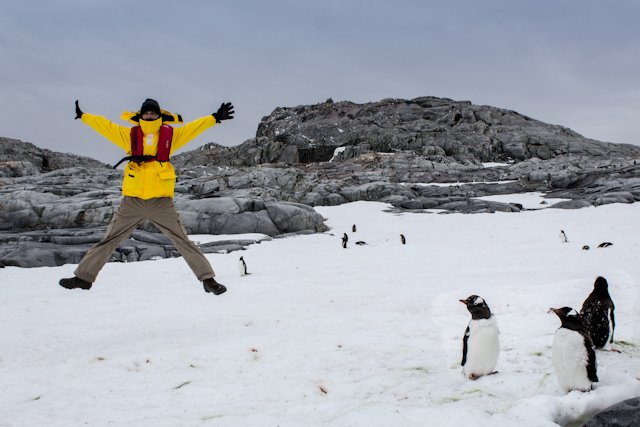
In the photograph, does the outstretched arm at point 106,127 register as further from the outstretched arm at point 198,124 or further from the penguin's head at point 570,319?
the penguin's head at point 570,319

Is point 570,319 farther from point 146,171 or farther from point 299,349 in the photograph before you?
point 146,171

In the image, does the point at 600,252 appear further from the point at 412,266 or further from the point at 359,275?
the point at 359,275

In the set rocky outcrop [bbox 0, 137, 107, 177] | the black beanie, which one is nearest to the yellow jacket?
the black beanie

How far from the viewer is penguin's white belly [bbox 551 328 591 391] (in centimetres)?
372

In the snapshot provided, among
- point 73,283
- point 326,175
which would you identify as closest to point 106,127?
point 73,283

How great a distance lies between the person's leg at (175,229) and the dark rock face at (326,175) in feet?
35.8

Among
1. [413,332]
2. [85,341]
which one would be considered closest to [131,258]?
[85,341]

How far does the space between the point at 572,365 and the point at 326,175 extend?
5710 cm

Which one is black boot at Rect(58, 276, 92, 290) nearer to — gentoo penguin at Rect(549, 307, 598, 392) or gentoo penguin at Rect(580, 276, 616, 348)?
gentoo penguin at Rect(549, 307, 598, 392)

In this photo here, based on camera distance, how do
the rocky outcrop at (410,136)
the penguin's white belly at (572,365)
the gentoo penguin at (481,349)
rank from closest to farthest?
the penguin's white belly at (572,365), the gentoo penguin at (481,349), the rocky outcrop at (410,136)

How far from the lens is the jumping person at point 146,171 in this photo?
5938 mm

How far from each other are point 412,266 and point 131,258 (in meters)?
10.9

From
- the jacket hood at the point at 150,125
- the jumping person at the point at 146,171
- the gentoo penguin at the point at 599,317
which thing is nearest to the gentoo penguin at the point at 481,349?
the gentoo penguin at the point at 599,317

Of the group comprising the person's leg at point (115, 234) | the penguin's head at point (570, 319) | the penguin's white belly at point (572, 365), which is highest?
the person's leg at point (115, 234)
